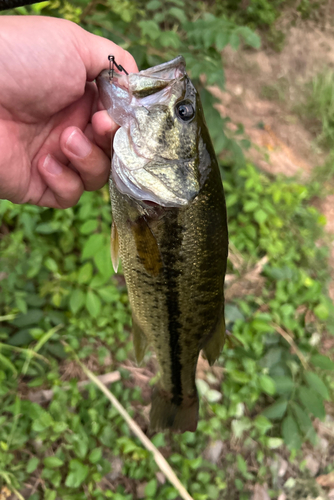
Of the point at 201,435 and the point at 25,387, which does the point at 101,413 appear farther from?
the point at 201,435

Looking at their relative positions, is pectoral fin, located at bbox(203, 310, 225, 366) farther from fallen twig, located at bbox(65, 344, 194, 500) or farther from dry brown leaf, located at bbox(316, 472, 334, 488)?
dry brown leaf, located at bbox(316, 472, 334, 488)

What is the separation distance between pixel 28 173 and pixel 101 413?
1.60 meters

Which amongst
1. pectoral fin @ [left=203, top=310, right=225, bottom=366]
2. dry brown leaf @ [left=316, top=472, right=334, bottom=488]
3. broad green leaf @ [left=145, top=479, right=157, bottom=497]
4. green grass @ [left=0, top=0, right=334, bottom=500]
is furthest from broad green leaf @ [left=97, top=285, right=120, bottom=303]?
dry brown leaf @ [left=316, top=472, right=334, bottom=488]

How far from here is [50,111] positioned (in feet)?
→ 4.36

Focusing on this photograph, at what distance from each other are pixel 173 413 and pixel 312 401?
121cm

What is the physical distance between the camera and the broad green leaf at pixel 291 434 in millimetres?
2248

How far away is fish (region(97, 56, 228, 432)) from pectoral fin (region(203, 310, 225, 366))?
4 cm

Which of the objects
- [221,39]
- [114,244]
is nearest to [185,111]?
[114,244]

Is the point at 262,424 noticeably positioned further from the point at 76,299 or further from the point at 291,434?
the point at 76,299

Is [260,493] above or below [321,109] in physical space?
below

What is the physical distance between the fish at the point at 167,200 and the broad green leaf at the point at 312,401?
1391mm

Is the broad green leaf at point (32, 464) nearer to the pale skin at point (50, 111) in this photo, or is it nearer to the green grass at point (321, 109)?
the pale skin at point (50, 111)

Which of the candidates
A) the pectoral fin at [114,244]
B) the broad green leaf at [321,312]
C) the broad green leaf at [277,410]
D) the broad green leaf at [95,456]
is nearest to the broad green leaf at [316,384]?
the broad green leaf at [277,410]

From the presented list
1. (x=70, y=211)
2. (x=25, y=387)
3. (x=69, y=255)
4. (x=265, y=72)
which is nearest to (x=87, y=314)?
(x=69, y=255)
